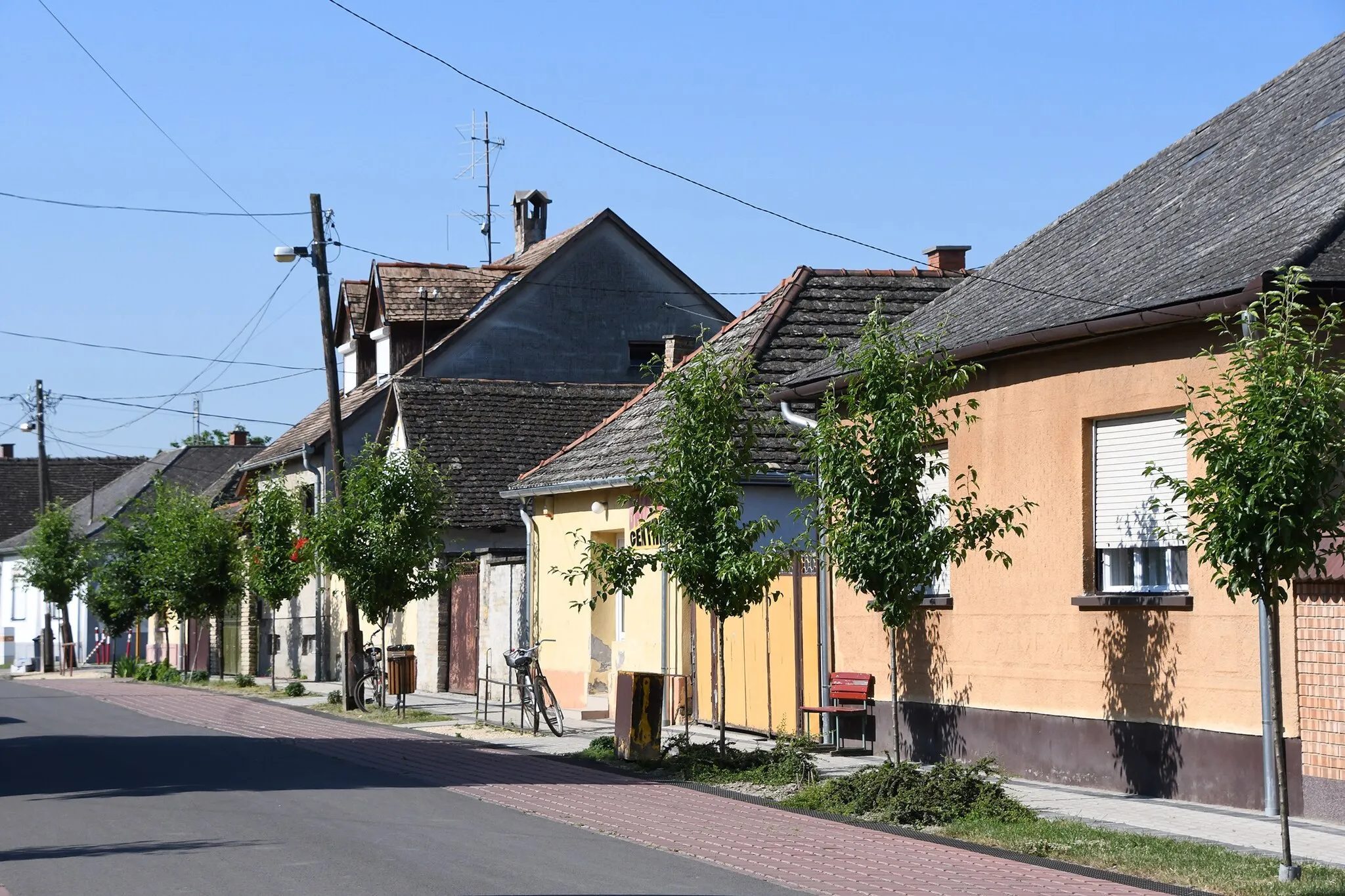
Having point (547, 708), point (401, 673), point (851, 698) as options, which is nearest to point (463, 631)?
point (401, 673)

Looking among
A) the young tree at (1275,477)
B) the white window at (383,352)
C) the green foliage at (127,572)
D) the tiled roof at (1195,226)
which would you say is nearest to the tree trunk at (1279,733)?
the young tree at (1275,477)

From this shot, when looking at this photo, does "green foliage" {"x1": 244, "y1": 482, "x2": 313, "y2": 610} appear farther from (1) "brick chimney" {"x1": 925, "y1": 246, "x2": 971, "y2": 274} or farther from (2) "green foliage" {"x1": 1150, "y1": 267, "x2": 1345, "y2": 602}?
(2) "green foliage" {"x1": 1150, "y1": 267, "x2": 1345, "y2": 602}

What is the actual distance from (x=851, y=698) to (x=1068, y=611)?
3.70 meters

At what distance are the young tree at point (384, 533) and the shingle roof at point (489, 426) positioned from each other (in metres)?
5.26

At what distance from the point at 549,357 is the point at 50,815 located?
85.5ft

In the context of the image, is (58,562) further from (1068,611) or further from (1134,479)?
(1134,479)

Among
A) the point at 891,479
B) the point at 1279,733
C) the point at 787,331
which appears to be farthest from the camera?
the point at 787,331

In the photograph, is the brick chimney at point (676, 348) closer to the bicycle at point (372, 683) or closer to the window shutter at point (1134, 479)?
the bicycle at point (372, 683)

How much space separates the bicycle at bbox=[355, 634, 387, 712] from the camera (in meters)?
26.9

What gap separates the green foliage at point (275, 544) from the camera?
33.2 m

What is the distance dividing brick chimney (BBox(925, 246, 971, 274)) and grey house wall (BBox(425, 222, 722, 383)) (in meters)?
13.2

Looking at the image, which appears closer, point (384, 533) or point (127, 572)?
point (384, 533)

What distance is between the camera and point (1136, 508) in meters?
13.9

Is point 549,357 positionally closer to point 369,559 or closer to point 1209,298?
point 369,559
